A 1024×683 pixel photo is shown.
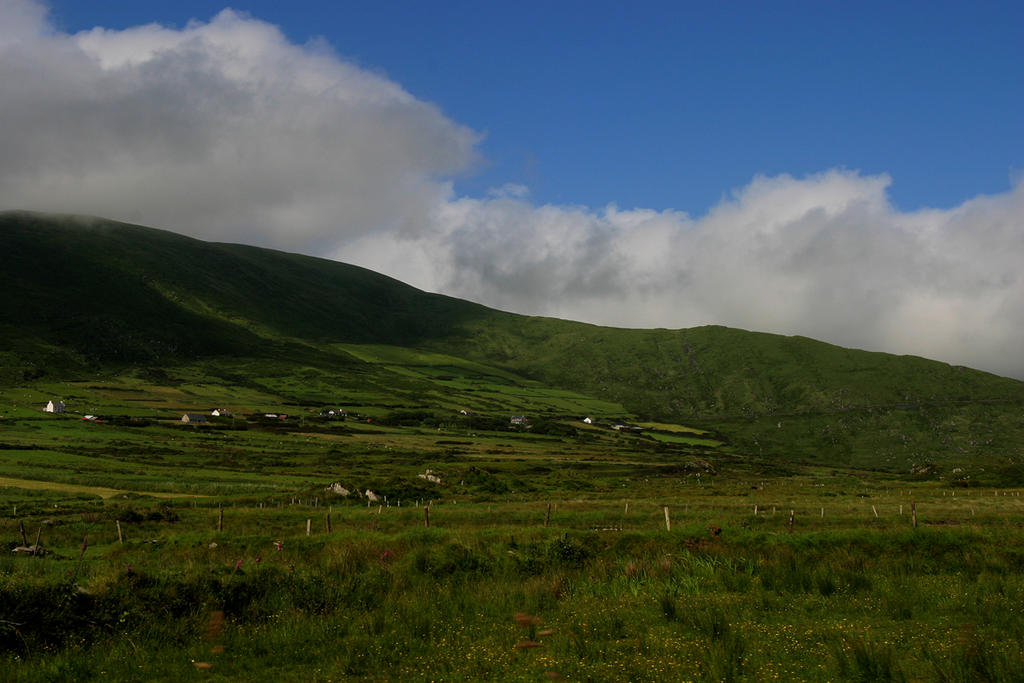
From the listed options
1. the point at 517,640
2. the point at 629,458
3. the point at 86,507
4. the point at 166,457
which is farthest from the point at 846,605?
the point at 629,458

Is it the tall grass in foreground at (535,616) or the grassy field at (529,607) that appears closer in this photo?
the tall grass in foreground at (535,616)

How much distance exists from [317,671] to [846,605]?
10700mm

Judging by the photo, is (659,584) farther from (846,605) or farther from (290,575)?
(290,575)

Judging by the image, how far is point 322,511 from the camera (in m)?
50.4

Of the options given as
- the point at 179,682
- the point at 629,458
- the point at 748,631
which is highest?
the point at 748,631

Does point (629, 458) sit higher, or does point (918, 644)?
point (918, 644)

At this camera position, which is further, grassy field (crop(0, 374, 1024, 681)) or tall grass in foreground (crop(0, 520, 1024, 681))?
grassy field (crop(0, 374, 1024, 681))

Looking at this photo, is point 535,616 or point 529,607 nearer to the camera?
point 535,616

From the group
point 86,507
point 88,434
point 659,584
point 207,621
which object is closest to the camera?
point 207,621

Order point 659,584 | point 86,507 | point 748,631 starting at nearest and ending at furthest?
point 748,631
point 659,584
point 86,507

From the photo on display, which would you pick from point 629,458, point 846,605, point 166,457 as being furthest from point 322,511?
point 629,458

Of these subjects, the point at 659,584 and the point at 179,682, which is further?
the point at 659,584

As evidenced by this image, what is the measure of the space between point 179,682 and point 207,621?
2862 millimetres

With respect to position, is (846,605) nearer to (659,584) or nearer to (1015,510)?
(659,584)
